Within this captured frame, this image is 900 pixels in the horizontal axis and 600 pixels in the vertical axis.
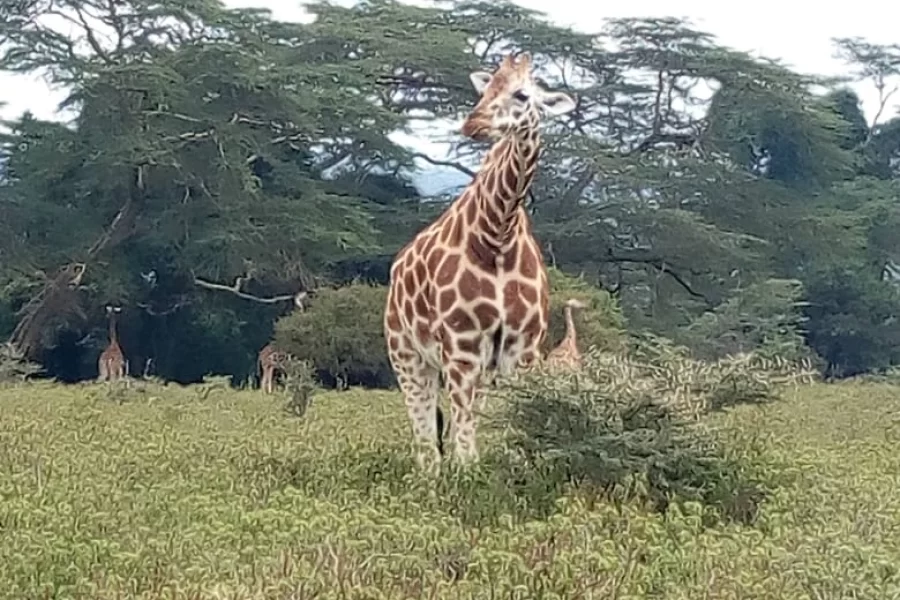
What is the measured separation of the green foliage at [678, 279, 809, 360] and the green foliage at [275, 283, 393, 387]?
520 centimetres

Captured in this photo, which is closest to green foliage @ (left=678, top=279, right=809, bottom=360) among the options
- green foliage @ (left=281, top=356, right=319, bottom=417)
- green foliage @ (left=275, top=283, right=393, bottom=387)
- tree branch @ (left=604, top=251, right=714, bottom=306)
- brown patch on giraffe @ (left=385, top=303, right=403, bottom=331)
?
tree branch @ (left=604, top=251, right=714, bottom=306)

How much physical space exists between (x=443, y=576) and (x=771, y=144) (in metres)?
24.1

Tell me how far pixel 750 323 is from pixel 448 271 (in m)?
16.4

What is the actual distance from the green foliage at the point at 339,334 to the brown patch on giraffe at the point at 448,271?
11.4 m

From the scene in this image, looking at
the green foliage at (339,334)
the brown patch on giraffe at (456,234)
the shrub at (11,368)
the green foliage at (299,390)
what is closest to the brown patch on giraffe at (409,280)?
the brown patch on giraffe at (456,234)

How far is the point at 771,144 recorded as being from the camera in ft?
92.2

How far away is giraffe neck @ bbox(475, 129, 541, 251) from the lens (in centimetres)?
714

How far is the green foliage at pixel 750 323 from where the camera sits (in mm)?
22984

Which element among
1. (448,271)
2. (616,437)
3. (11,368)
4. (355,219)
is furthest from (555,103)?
(355,219)

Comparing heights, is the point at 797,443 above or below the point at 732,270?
above

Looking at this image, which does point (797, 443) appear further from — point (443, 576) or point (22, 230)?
point (22, 230)

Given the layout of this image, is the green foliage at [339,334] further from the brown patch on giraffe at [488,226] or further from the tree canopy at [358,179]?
the brown patch on giraffe at [488,226]

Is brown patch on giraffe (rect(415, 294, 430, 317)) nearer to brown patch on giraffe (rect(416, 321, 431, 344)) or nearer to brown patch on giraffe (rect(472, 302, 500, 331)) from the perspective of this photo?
brown patch on giraffe (rect(416, 321, 431, 344))

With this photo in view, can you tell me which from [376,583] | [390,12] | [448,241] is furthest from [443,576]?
[390,12]
